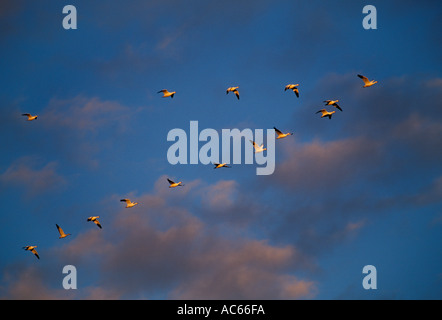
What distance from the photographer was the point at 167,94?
80.2 meters

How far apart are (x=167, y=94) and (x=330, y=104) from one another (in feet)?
69.7
